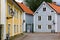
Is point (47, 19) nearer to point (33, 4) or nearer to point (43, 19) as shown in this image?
point (43, 19)

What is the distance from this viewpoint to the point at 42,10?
6088 cm

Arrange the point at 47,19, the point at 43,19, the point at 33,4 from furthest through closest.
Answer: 1. the point at 33,4
2. the point at 43,19
3. the point at 47,19

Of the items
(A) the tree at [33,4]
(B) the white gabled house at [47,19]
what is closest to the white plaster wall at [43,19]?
(B) the white gabled house at [47,19]

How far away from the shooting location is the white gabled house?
58688mm

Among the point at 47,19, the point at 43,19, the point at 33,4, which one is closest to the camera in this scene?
the point at 47,19

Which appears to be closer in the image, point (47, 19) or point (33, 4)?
point (47, 19)

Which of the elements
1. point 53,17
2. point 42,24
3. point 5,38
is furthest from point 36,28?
point 5,38

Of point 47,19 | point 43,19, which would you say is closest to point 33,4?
point 43,19

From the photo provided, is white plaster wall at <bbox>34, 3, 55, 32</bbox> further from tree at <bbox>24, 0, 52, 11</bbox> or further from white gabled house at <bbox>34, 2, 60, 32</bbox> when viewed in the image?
tree at <bbox>24, 0, 52, 11</bbox>

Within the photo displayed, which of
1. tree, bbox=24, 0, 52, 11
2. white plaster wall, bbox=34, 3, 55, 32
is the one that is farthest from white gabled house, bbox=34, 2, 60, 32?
tree, bbox=24, 0, 52, 11

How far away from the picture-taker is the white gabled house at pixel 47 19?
193 feet

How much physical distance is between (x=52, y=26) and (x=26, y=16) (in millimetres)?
7167

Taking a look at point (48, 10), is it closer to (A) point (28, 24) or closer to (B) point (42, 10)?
(B) point (42, 10)

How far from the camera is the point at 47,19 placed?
199ft
